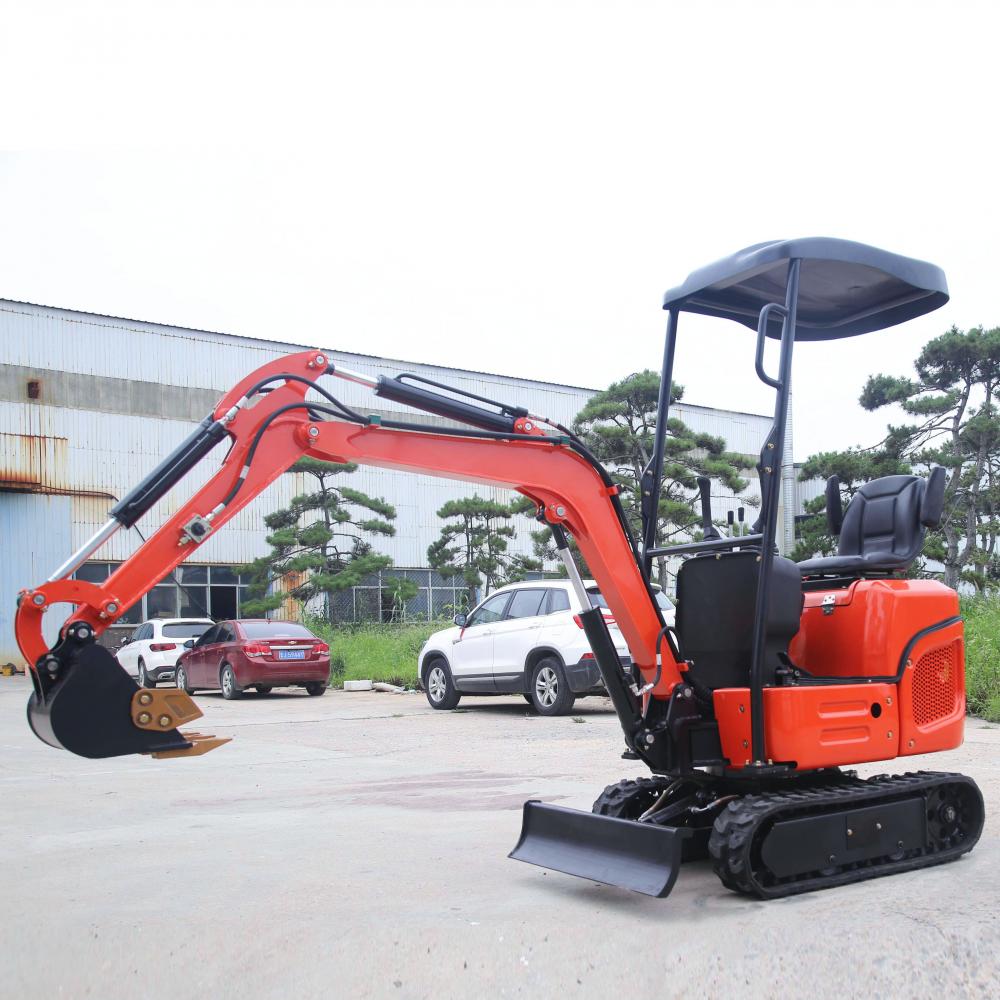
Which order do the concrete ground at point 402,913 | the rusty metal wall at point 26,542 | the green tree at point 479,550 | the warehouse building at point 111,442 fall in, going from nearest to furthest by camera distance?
the concrete ground at point 402,913, the green tree at point 479,550, the rusty metal wall at point 26,542, the warehouse building at point 111,442

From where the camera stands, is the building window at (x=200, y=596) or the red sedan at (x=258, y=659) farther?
the building window at (x=200, y=596)

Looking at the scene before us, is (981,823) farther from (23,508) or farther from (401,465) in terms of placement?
(23,508)

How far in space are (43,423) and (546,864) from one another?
1226 inches

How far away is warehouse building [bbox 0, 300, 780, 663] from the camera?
3334cm

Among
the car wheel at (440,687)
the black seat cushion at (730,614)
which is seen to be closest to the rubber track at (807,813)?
the black seat cushion at (730,614)

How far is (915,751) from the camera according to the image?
20.4ft

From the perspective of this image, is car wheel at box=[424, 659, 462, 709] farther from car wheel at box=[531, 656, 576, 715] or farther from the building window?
the building window

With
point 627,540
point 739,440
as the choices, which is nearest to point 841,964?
point 627,540

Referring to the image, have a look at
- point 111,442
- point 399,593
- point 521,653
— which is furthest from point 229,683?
point 111,442

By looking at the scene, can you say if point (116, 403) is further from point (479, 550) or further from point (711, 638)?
point (711, 638)

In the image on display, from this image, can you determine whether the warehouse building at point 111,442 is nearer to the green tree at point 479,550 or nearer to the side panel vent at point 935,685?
the green tree at point 479,550

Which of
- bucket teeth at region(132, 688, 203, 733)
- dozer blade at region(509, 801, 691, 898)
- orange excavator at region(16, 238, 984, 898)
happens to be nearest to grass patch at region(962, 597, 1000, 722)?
orange excavator at region(16, 238, 984, 898)

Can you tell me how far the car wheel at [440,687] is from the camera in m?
17.4

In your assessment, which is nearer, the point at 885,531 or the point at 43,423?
the point at 885,531
